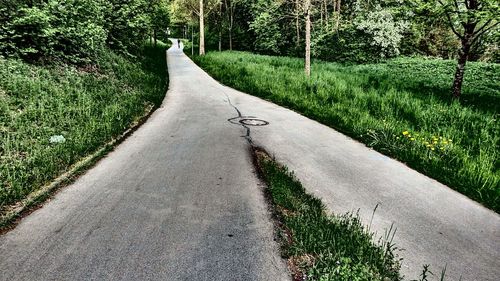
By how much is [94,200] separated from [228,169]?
2199mm

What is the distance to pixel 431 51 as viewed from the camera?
32781 mm

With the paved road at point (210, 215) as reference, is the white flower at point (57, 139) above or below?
above

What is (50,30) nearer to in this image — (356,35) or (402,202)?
(402,202)

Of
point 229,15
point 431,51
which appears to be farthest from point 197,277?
point 229,15

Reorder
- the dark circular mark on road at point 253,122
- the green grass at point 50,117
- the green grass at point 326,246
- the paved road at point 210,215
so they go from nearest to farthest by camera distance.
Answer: the green grass at point 326,246 < the paved road at point 210,215 < the green grass at point 50,117 < the dark circular mark on road at point 253,122

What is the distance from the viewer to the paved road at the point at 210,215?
10.6ft

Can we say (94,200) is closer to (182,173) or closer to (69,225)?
(69,225)

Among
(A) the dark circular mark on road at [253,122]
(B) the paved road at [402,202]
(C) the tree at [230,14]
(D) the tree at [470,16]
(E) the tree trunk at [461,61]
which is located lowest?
(B) the paved road at [402,202]

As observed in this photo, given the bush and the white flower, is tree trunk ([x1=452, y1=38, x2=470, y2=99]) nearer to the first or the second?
the white flower

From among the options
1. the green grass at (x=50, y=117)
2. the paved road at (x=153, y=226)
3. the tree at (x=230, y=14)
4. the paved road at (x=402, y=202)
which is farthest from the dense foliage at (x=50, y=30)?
the tree at (x=230, y=14)

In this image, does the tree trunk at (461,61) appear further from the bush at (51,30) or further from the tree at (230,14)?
the tree at (230,14)

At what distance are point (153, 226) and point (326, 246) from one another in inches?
78.8

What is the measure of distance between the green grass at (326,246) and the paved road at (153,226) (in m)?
0.20

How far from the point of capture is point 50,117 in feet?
23.0
